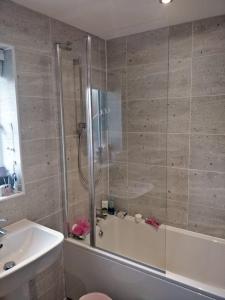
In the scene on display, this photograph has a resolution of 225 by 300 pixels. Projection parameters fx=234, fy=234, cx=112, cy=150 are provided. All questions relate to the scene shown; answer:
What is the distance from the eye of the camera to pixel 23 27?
1.65 metres

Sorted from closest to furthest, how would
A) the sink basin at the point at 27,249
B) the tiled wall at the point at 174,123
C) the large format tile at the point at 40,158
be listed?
1. the sink basin at the point at 27,249
2. the large format tile at the point at 40,158
3. the tiled wall at the point at 174,123

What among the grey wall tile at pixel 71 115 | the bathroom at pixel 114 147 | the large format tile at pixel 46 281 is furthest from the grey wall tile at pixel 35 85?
the large format tile at pixel 46 281

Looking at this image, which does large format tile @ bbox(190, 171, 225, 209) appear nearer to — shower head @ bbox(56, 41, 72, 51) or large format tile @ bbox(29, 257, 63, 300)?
large format tile @ bbox(29, 257, 63, 300)

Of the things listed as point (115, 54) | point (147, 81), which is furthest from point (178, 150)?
point (115, 54)

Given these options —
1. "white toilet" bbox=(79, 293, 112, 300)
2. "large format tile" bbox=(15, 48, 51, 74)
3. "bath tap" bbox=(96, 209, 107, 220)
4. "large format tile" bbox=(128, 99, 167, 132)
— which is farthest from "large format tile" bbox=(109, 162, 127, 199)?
"large format tile" bbox=(15, 48, 51, 74)

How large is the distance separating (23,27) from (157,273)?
198 cm

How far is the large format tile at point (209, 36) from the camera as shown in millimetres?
1885

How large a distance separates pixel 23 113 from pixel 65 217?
0.97 m

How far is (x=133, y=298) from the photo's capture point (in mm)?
1752

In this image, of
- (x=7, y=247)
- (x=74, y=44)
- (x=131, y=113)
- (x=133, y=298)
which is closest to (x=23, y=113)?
(x=74, y=44)

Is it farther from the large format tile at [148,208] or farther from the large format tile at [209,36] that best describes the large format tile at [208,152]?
the large format tile at [209,36]

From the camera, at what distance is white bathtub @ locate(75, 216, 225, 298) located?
2.03 meters

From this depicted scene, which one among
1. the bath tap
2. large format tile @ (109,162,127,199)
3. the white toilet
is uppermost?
large format tile @ (109,162,127,199)

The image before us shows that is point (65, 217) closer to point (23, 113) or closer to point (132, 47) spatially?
point (23, 113)
